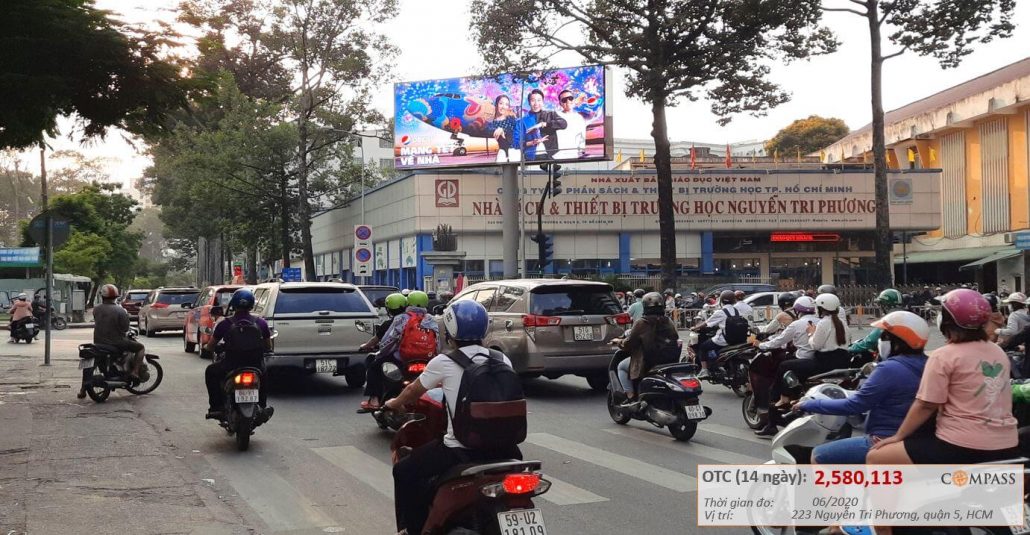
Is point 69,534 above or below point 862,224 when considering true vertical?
below

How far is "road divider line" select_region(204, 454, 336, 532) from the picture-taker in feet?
22.8

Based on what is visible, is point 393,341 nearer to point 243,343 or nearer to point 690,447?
point 243,343

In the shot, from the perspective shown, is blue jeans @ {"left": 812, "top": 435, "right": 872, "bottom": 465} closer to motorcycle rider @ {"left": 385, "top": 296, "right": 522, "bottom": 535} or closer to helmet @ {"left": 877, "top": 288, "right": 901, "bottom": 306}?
motorcycle rider @ {"left": 385, "top": 296, "right": 522, "bottom": 535}

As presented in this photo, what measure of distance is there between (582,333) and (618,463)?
5114mm

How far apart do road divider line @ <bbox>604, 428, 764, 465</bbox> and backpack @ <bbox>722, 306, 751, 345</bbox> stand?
331cm

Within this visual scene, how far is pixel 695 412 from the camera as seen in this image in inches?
400

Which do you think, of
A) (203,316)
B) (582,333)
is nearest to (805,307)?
(582,333)

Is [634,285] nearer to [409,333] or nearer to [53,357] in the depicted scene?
[53,357]

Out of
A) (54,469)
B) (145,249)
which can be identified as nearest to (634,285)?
(54,469)

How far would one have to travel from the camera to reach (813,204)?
161 feet

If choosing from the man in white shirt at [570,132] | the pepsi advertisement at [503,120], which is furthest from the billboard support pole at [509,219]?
the man in white shirt at [570,132]

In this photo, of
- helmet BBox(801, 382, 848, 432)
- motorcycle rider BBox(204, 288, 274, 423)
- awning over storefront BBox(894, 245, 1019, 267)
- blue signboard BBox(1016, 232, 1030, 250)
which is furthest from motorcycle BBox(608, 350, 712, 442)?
awning over storefront BBox(894, 245, 1019, 267)

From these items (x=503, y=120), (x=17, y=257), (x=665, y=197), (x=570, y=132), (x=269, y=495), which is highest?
(x=503, y=120)

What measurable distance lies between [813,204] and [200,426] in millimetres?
42088
